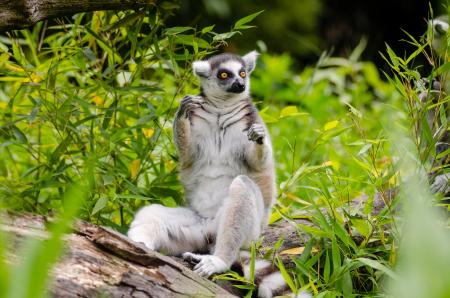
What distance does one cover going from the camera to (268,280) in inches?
102

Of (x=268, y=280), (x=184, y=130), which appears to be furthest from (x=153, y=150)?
(x=268, y=280)

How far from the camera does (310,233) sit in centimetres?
284

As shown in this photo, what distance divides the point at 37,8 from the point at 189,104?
2.82 ft

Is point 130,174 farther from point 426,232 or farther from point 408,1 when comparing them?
point 408,1

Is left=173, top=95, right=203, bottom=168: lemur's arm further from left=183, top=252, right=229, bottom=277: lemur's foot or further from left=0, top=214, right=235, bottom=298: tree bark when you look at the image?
left=0, top=214, right=235, bottom=298: tree bark

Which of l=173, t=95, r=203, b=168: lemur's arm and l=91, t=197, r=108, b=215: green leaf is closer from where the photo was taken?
l=91, t=197, r=108, b=215: green leaf

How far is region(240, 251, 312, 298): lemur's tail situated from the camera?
2541mm

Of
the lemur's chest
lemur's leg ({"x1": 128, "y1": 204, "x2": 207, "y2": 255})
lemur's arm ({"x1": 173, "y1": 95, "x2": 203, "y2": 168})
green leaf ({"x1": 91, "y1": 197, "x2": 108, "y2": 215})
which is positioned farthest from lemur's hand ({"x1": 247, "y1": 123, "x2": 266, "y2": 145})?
green leaf ({"x1": 91, "y1": 197, "x2": 108, "y2": 215})

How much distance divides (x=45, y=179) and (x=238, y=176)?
3.43 feet

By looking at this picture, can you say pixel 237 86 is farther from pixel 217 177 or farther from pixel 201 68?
pixel 217 177

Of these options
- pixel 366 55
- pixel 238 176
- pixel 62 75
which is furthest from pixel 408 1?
pixel 238 176

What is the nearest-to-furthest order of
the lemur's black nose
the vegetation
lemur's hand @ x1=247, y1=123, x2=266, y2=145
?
the vegetation, lemur's hand @ x1=247, y1=123, x2=266, y2=145, the lemur's black nose

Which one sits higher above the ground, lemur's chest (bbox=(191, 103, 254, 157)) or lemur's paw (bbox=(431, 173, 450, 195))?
lemur's chest (bbox=(191, 103, 254, 157))

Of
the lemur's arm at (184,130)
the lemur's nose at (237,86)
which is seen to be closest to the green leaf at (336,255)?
the lemur's arm at (184,130)
